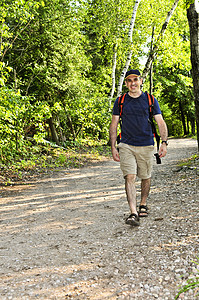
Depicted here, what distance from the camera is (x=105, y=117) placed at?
50.6 feet

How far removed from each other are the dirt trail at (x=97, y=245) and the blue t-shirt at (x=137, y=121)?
1.36 m

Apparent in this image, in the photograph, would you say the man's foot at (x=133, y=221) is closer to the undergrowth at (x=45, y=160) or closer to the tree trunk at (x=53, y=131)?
the undergrowth at (x=45, y=160)

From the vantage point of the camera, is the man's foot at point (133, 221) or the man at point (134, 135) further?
the man at point (134, 135)

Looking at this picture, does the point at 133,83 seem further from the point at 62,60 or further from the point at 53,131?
the point at 53,131

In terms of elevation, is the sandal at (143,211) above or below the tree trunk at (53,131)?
below

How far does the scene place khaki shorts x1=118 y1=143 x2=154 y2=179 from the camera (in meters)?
4.65

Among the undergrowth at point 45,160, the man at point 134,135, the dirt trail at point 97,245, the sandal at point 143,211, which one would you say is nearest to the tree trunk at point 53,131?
the undergrowth at point 45,160

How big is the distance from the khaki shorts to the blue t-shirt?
0.28 feet

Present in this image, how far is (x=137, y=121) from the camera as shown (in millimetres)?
4578

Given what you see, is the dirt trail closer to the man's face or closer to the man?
the man

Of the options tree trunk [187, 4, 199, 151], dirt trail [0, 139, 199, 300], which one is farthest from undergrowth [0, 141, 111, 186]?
tree trunk [187, 4, 199, 151]

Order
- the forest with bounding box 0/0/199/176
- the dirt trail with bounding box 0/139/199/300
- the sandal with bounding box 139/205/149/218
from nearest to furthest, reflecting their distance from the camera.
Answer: the dirt trail with bounding box 0/139/199/300 → the sandal with bounding box 139/205/149/218 → the forest with bounding box 0/0/199/176

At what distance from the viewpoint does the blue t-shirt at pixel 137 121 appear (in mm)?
4586

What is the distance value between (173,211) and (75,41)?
11776 millimetres
